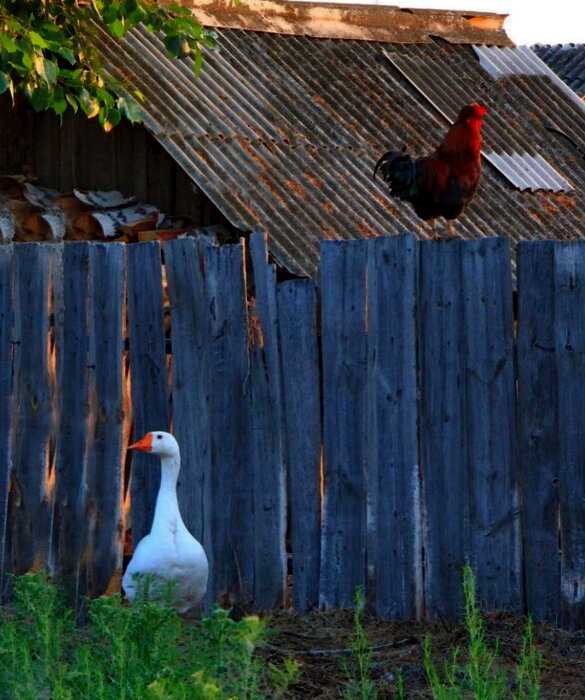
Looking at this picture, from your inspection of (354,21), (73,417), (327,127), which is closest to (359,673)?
(73,417)

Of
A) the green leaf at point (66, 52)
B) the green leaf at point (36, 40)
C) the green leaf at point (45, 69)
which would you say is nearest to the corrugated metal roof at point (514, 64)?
the green leaf at point (66, 52)

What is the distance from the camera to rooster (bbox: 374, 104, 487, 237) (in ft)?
37.9

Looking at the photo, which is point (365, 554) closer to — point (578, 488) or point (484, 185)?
point (578, 488)

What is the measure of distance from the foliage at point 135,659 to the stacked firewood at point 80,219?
5.32m

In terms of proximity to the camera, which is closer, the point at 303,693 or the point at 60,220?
the point at 303,693

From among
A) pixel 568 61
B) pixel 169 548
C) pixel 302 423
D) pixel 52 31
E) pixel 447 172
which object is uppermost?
pixel 568 61

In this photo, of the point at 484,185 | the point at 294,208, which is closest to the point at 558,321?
the point at 294,208

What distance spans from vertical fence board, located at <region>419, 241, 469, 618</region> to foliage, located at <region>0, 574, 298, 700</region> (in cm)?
127

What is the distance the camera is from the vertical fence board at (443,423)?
259 inches

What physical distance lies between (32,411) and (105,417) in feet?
1.24

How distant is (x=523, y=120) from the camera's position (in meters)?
15.1

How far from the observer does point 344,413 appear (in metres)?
6.77

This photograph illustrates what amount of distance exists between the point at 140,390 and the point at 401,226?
526 centimetres

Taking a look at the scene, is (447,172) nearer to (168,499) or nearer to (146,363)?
(146,363)
